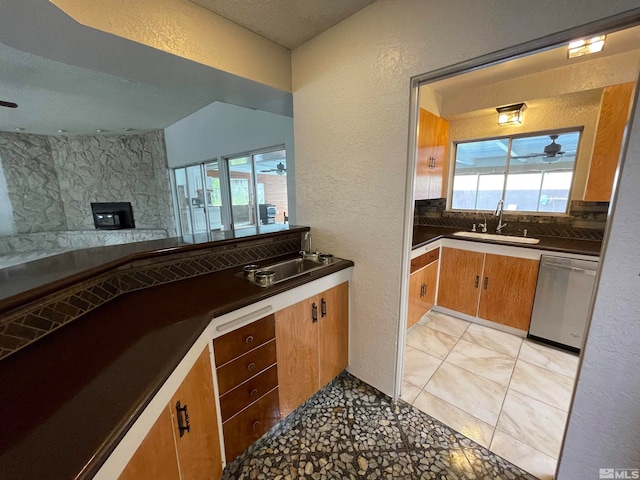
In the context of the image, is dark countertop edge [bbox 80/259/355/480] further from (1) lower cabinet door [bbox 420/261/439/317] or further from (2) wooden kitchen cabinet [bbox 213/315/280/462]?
(1) lower cabinet door [bbox 420/261/439/317]

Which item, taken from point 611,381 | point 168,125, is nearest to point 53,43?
point 611,381

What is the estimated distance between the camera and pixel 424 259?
99.1 inches

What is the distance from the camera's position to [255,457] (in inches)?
55.4

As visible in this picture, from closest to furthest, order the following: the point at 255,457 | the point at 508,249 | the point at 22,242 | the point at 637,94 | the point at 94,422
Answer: the point at 94,422
the point at 637,94
the point at 255,457
the point at 508,249
the point at 22,242

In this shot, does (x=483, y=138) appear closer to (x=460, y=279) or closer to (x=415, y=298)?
(x=460, y=279)

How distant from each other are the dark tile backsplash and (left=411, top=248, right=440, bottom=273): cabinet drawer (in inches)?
30.5

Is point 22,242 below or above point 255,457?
above

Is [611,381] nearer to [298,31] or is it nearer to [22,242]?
[298,31]

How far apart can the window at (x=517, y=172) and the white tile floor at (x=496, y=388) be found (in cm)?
151

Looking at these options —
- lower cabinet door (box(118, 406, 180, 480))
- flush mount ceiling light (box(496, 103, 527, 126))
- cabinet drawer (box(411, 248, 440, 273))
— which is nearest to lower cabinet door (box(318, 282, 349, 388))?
cabinet drawer (box(411, 248, 440, 273))

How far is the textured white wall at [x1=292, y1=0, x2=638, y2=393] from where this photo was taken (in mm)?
1149

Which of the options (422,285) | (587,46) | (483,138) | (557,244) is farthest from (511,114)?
(422,285)

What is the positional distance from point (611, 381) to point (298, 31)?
8.09 ft

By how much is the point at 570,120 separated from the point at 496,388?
257 centimetres
